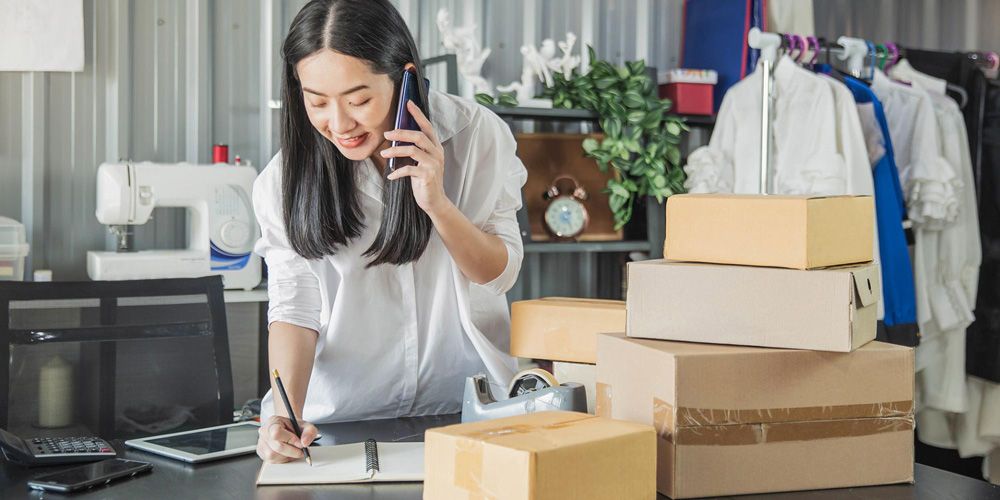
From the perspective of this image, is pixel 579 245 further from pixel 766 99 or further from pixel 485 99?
pixel 766 99

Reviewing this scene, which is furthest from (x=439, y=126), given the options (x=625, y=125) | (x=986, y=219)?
(x=986, y=219)

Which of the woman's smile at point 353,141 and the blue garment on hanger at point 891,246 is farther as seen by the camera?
the blue garment on hanger at point 891,246

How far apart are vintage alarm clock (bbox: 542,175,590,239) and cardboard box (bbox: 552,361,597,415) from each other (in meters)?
2.03

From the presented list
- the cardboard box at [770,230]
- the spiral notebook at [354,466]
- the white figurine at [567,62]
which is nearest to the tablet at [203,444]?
the spiral notebook at [354,466]

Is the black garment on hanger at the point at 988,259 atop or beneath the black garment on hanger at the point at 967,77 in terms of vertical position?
beneath

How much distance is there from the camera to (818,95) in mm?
3145

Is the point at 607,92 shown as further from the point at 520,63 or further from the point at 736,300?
the point at 736,300

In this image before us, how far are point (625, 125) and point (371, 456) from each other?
2.37 meters

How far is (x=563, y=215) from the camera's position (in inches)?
142

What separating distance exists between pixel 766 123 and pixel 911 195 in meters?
0.76

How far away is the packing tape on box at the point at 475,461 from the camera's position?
40.2 inches

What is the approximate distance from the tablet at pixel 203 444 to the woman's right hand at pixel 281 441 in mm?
65

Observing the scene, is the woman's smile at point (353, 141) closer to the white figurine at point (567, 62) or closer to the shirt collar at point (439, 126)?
the shirt collar at point (439, 126)

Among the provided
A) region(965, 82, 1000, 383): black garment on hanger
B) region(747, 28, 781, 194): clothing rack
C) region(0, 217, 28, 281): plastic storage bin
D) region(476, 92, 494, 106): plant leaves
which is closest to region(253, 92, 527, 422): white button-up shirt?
region(747, 28, 781, 194): clothing rack
